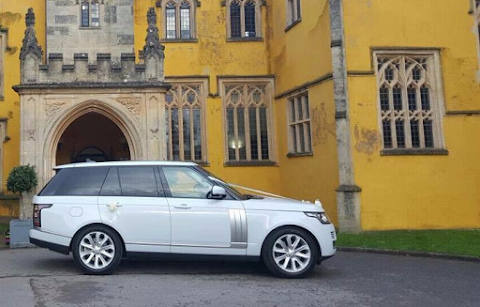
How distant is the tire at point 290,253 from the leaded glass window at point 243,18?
11780 mm

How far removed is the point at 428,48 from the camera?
13.9m

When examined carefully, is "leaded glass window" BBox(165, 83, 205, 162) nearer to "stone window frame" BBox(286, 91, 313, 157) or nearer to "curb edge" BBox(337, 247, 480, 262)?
"stone window frame" BBox(286, 91, 313, 157)

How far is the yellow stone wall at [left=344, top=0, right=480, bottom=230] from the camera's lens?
1314cm

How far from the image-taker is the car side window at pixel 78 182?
7.54 m

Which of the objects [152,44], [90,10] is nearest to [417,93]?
[152,44]

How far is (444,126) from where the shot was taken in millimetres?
13758

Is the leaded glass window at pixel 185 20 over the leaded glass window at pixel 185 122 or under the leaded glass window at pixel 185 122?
over

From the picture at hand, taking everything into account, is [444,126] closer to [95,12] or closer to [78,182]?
[78,182]

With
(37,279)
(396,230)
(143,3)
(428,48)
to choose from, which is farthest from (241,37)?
(37,279)

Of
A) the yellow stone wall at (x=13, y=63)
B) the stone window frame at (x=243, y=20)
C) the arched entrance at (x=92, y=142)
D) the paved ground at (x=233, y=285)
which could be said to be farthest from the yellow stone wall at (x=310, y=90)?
the yellow stone wall at (x=13, y=63)

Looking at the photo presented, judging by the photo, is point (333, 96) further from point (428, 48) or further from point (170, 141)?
point (170, 141)

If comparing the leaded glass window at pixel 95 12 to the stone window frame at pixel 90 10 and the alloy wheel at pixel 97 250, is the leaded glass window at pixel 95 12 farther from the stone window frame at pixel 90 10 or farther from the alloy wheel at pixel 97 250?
the alloy wheel at pixel 97 250

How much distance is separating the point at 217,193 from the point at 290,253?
1.46m

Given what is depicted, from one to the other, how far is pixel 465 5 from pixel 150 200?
469 inches
